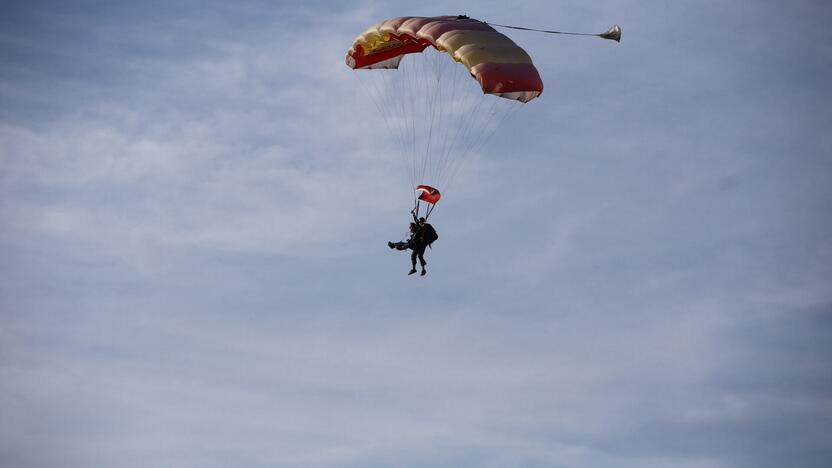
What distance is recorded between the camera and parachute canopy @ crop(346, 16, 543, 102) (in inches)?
2117

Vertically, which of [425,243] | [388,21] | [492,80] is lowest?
[425,243]

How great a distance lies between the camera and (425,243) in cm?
5566

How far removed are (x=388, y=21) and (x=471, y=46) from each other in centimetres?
415

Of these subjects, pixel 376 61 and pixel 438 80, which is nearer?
pixel 438 80

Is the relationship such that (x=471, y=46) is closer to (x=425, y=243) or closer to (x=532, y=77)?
(x=532, y=77)

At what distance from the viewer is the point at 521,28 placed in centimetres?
5744

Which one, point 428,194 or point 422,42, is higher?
point 422,42

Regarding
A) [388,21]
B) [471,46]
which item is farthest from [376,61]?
[471,46]

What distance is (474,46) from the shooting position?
5447 centimetres

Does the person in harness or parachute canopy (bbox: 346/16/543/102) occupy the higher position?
parachute canopy (bbox: 346/16/543/102)

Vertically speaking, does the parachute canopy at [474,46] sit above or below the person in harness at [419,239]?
above

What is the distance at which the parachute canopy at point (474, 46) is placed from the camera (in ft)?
176

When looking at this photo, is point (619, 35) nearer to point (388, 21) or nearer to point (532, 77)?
point (532, 77)

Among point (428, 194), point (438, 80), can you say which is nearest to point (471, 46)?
point (438, 80)
